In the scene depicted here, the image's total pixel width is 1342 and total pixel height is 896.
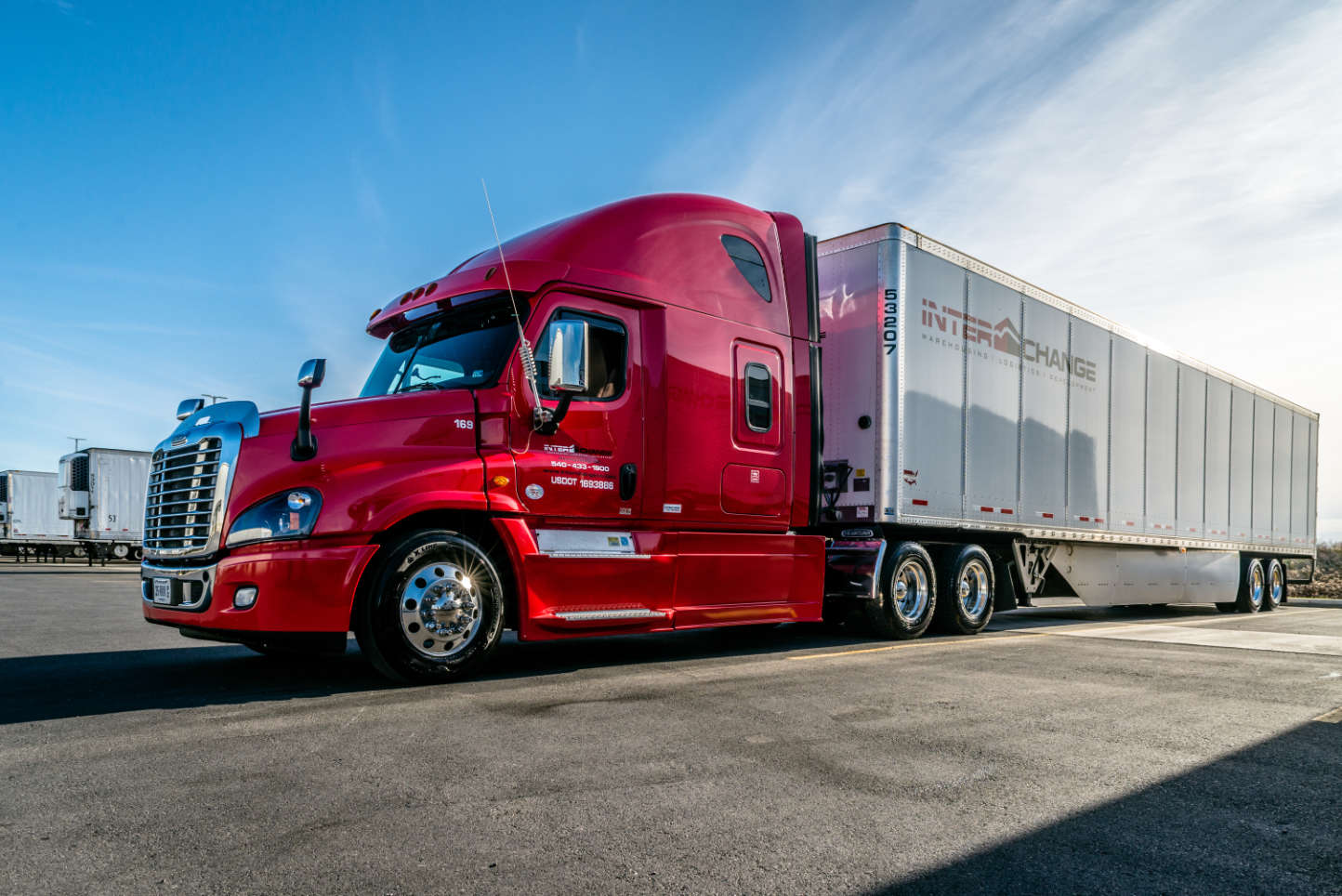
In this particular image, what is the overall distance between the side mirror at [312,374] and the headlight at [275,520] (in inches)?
26.4

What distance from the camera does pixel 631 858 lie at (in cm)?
276

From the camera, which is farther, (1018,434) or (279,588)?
(1018,434)

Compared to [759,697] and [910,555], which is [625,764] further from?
[910,555]

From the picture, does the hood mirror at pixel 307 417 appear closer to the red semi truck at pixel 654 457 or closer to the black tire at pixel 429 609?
the red semi truck at pixel 654 457

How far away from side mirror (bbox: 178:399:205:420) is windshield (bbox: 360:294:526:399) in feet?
3.65

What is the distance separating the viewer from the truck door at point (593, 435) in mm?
6297

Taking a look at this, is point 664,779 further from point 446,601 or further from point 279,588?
point 279,588

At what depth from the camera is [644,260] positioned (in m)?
7.17

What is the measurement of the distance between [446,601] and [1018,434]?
7814 mm

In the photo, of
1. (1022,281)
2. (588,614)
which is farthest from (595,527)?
(1022,281)

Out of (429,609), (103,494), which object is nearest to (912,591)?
(429,609)

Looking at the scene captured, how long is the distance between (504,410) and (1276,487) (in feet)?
62.8

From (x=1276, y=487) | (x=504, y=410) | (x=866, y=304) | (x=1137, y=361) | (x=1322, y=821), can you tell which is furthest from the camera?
(x=1276, y=487)

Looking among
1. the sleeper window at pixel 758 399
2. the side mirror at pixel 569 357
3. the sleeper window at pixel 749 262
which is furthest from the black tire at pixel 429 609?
the sleeper window at pixel 749 262
